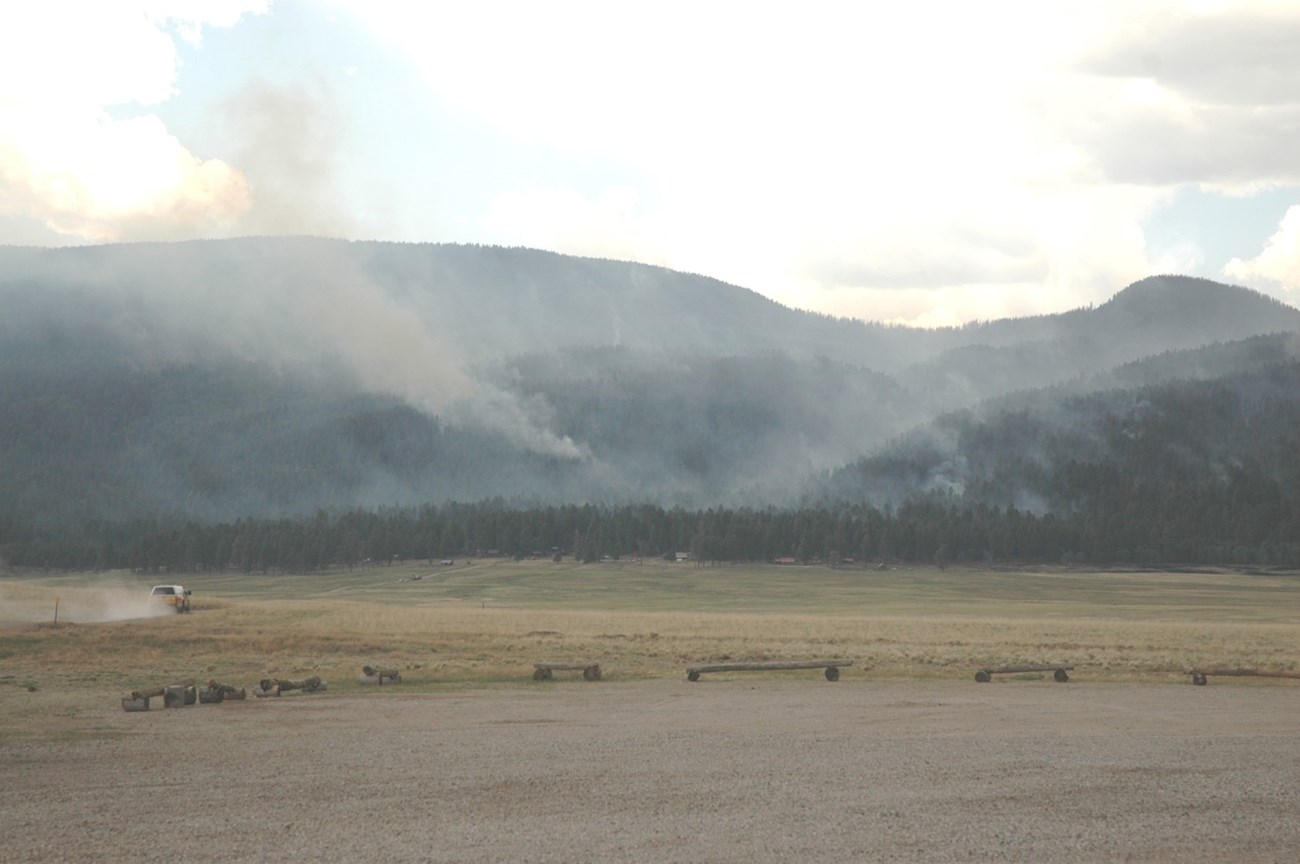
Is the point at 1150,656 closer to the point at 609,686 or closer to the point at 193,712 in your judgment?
the point at 609,686

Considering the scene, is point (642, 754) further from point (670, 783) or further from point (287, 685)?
point (287, 685)

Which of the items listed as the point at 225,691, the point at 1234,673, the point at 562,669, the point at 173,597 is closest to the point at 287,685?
the point at 225,691

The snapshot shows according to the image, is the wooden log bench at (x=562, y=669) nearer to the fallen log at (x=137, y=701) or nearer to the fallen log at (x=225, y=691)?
the fallen log at (x=225, y=691)

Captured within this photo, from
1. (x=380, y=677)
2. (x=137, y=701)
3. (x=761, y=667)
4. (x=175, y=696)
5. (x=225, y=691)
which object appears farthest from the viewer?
(x=761, y=667)

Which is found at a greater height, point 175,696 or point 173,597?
point 175,696

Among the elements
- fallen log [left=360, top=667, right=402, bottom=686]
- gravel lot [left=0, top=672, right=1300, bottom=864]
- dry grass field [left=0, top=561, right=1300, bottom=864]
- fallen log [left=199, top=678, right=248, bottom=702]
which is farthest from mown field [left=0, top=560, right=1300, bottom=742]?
gravel lot [left=0, top=672, right=1300, bottom=864]

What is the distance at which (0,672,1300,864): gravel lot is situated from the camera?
1569cm

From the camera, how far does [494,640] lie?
52906 mm

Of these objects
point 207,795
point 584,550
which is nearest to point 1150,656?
point 207,795

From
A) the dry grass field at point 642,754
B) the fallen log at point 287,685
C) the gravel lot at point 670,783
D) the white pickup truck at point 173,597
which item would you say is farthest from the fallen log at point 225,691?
the white pickup truck at point 173,597

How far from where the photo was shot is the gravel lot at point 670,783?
51.5 ft

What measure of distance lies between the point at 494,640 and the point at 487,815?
36.0 meters

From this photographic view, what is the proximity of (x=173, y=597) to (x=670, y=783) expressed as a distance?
218 ft

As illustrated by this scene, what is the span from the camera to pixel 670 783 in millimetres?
19672
